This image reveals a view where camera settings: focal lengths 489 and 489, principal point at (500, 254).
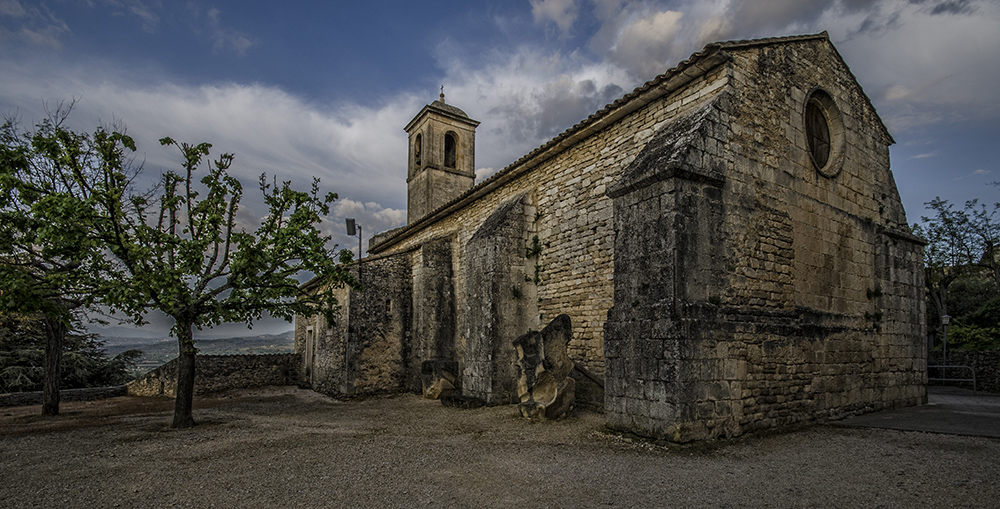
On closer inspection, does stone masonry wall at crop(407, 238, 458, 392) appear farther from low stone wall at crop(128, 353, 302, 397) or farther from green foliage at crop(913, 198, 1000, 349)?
green foliage at crop(913, 198, 1000, 349)

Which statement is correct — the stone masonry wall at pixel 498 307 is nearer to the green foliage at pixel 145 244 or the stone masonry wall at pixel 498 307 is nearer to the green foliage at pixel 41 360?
the green foliage at pixel 145 244

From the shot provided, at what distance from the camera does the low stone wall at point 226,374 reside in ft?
50.1

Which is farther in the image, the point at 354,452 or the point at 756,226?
the point at 756,226

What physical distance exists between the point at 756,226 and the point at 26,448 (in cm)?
1083

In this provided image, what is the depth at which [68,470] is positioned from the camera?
5.59 meters

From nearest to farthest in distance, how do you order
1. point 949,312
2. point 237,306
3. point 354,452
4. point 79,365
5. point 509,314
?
point 354,452 → point 237,306 → point 509,314 → point 79,365 → point 949,312

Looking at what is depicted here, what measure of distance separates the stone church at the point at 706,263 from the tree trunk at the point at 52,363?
5826mm

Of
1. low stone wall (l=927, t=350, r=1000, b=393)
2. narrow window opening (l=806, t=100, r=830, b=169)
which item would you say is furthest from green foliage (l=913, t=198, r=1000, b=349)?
narrow window opening (l=806, t=100, r=830, b=169)

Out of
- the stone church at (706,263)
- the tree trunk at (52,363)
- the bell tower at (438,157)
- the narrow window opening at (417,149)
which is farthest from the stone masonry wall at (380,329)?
the narrow window opening at (417,149)

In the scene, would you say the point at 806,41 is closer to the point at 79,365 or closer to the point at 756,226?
the point at 756,226

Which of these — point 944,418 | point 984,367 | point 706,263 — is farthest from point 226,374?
point 984,367

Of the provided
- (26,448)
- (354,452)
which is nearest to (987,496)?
(354,452)

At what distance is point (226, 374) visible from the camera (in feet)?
53.0

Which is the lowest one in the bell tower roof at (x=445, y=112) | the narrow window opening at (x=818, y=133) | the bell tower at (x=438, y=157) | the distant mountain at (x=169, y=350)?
the distant mountain at (x=169, y=350)
